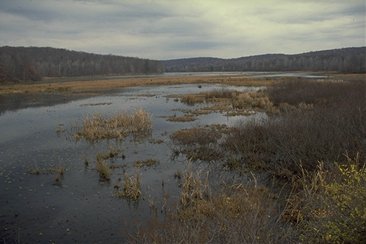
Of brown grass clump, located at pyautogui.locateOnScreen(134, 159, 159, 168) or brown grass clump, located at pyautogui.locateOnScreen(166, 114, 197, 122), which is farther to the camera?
brown grass clump, located at pyautogui.locateOnScreen(166, 114, 197, 122)

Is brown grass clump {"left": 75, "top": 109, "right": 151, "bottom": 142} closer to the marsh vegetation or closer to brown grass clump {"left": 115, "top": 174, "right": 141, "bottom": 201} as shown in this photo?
the marsh vegetation

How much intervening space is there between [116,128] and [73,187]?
431 inches

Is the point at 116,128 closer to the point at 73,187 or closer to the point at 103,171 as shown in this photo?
the point at 103,171

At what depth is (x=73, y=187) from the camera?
14.1 m

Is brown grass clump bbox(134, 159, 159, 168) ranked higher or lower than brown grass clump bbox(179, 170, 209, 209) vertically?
lower

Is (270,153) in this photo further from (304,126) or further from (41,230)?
(41,230)

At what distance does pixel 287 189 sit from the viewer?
1335 cm

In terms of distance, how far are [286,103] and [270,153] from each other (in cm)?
1793

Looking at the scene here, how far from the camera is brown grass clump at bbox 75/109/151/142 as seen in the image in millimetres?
22922

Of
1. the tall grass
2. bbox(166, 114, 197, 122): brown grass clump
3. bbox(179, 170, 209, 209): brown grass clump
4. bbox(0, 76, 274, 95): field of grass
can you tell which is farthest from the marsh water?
bbox(0, 76, 274, 95): field of grass

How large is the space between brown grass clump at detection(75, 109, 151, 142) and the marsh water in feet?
2.53

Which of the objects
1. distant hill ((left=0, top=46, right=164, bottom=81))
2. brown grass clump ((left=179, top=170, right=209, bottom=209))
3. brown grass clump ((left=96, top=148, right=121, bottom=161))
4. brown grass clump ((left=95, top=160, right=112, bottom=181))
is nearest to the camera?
brown grass clump ((left=179, top=170, right=209, bottom=209))

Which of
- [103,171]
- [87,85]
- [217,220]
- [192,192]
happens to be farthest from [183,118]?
[87,85]

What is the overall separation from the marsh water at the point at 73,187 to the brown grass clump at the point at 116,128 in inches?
30.3
